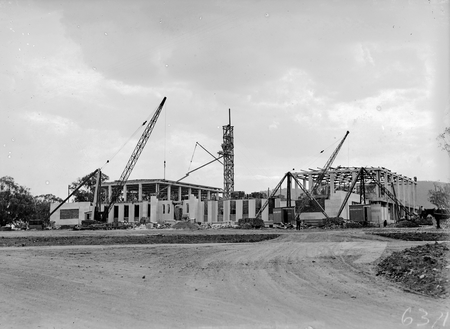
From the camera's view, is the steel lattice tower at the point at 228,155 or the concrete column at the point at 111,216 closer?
the concrete column at the point at 111,216

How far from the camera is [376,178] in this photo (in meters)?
103

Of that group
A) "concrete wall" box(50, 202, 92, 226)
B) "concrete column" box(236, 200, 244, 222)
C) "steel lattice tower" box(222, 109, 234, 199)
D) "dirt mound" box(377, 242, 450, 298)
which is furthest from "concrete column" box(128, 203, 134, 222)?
"dirt mound" box(377, 242, 450, 298)

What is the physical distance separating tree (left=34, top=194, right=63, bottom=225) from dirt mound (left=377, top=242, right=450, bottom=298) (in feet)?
316

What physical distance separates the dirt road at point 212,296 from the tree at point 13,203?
3611 inches

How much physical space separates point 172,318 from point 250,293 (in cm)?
292

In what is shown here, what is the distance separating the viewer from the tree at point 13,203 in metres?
103

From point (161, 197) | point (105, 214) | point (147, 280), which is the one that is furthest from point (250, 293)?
point (161, 197)

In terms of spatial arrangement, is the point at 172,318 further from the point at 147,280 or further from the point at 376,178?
the point at 376,178

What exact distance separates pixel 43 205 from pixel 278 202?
213ft

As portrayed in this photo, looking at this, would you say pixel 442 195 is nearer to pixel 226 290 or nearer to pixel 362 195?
pixel 226 290

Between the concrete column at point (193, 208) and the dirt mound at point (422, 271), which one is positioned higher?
the concrete column at point (193, 208)

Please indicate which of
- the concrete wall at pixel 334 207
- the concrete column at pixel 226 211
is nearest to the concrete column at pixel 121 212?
the concrete column at pixel 226 211

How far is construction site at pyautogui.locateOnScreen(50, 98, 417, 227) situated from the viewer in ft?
301

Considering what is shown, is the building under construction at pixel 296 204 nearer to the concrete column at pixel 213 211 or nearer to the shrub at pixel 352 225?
the concrete column at pixel 213 211
